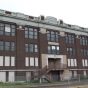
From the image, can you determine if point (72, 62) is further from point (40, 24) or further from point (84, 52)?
point (40, 24)

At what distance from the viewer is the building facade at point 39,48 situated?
38.2 meters

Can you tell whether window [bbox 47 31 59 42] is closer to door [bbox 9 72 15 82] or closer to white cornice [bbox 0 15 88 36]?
white cornice [bbox 0 15 88 36]

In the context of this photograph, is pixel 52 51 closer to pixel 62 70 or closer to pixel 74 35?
pixel 62 70

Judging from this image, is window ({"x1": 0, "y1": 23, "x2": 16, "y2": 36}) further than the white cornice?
No

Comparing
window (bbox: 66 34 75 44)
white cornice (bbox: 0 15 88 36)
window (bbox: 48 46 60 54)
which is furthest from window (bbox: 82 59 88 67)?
window (bbox: 48 46 60 54)

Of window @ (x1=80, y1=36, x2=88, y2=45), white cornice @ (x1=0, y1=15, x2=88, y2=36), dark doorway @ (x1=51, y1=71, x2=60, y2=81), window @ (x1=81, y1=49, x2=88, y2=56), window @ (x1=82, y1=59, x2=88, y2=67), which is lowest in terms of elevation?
dark doorway @ (x1=51, y1=71, x2=60, y2=81)

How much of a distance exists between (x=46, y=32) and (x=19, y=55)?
9644mm

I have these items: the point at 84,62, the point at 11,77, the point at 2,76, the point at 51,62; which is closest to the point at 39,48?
the point at 51,62

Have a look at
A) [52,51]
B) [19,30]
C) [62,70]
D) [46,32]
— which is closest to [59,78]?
[62,70]

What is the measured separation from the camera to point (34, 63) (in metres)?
41.4

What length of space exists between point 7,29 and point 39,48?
8.83 meters

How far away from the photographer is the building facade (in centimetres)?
3819

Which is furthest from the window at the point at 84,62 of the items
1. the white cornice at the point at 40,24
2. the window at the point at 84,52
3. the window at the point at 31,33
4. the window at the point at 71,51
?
the window at the point at 31,33

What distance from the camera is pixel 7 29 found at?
38.8 m
